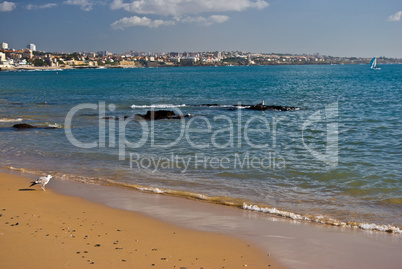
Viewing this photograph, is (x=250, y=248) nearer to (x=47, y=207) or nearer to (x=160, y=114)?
(x=47, y=207)

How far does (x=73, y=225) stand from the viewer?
8.22m

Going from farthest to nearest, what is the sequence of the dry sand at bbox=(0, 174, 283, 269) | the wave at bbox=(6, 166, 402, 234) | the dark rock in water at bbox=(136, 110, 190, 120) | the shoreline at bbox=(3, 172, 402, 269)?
the dark rock in water at bbox=(136, 110, 190, 120) < the wave at bbox=(6, 166, 402, 234) < the shoreline at bbox=(3, 172, 402, 269) < the dry sand at bbox=(0, 174, 283, 269)

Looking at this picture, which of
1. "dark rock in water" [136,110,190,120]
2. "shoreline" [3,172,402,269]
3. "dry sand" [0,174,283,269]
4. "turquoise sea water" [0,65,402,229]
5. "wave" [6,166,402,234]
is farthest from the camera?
"dark rock in water" [136,110,190,120]

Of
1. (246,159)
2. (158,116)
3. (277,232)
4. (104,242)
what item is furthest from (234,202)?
(158,116)

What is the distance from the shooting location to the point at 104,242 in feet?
24.1

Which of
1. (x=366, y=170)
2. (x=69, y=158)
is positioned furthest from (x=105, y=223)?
(x=366, y=170)

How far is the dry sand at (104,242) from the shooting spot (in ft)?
21.7

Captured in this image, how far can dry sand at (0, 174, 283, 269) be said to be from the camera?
6617mm

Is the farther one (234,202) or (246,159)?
(246,159)

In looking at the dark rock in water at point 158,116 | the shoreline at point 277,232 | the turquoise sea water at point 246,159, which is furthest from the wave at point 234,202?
the dark rock in water at point 158,116

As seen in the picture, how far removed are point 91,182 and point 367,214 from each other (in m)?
7.63

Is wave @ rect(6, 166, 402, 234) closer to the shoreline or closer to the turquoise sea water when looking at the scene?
the turquoise sea water

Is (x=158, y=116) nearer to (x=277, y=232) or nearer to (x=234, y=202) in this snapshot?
(x=234, y=202)

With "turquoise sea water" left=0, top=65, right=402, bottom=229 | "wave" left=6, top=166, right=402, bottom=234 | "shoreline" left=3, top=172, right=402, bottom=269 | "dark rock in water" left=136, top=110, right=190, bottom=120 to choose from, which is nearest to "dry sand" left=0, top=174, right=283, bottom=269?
"shoreline" left=3, top=172, right=402, bottom=269
